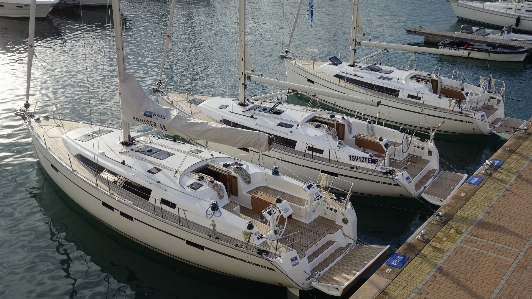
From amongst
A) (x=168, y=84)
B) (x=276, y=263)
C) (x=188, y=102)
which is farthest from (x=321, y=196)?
(x=168, y=84)

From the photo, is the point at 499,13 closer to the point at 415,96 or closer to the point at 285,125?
the point at 415,96

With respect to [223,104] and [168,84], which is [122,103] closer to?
[223,104]

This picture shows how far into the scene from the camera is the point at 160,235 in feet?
76.4

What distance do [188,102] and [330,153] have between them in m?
11.5

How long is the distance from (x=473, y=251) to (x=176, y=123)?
1445 cm

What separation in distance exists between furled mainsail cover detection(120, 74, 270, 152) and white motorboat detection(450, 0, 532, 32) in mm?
54609

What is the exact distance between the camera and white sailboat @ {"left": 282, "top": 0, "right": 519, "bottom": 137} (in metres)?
36.3

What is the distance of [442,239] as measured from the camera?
23.0m

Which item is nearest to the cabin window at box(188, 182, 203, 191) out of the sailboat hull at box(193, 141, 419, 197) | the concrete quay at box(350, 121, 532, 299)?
the sailboat hull at box(193, 141, 419, 197)

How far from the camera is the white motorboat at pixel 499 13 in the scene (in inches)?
2584

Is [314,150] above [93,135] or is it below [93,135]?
below

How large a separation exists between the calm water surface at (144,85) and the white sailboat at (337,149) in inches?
61.0

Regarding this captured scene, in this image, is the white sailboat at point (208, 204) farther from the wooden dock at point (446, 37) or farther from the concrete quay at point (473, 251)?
the wooden dock at point (446, 37)

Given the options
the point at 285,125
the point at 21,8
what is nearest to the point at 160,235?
the point at 285,125
